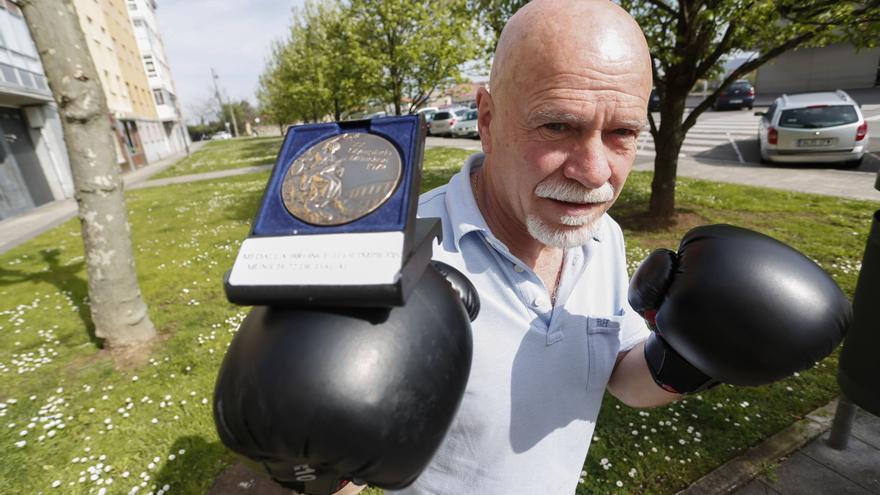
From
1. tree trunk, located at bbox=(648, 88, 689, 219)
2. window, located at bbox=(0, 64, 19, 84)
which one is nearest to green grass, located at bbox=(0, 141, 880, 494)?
tree trunk, located at bbox=(648, 88, 689, 219)

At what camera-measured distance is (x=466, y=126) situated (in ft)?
82.6

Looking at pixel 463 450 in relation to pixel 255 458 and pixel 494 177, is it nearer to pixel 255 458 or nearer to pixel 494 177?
pixel 255 458

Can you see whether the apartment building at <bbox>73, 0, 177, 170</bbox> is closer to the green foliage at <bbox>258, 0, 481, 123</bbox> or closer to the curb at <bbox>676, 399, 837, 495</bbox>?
the green foliage at <bbox>258, 0, 481, 123</bbox>

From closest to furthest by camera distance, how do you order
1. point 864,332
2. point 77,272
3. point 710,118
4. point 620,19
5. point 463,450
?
1. point 620,19
2. point 463,450
3. point 864,332
4. point 77,272
5. point 710,118

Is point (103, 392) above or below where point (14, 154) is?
below

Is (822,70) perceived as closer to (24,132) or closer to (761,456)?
(761,456)

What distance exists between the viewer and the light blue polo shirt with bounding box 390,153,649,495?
1.32 metres

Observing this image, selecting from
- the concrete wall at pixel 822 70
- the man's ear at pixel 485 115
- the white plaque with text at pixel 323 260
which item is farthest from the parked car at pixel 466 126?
the white plaque with text at pixel 323 260

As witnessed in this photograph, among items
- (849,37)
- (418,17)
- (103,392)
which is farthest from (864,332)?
(418,17)

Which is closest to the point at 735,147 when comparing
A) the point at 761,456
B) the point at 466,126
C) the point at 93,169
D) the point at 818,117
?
the point at 818,117

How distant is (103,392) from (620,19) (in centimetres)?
474

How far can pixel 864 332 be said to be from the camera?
2.55 metres

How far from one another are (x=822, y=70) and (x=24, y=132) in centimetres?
4280

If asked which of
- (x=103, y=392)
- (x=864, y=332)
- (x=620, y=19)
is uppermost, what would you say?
(x=620, y=19)
